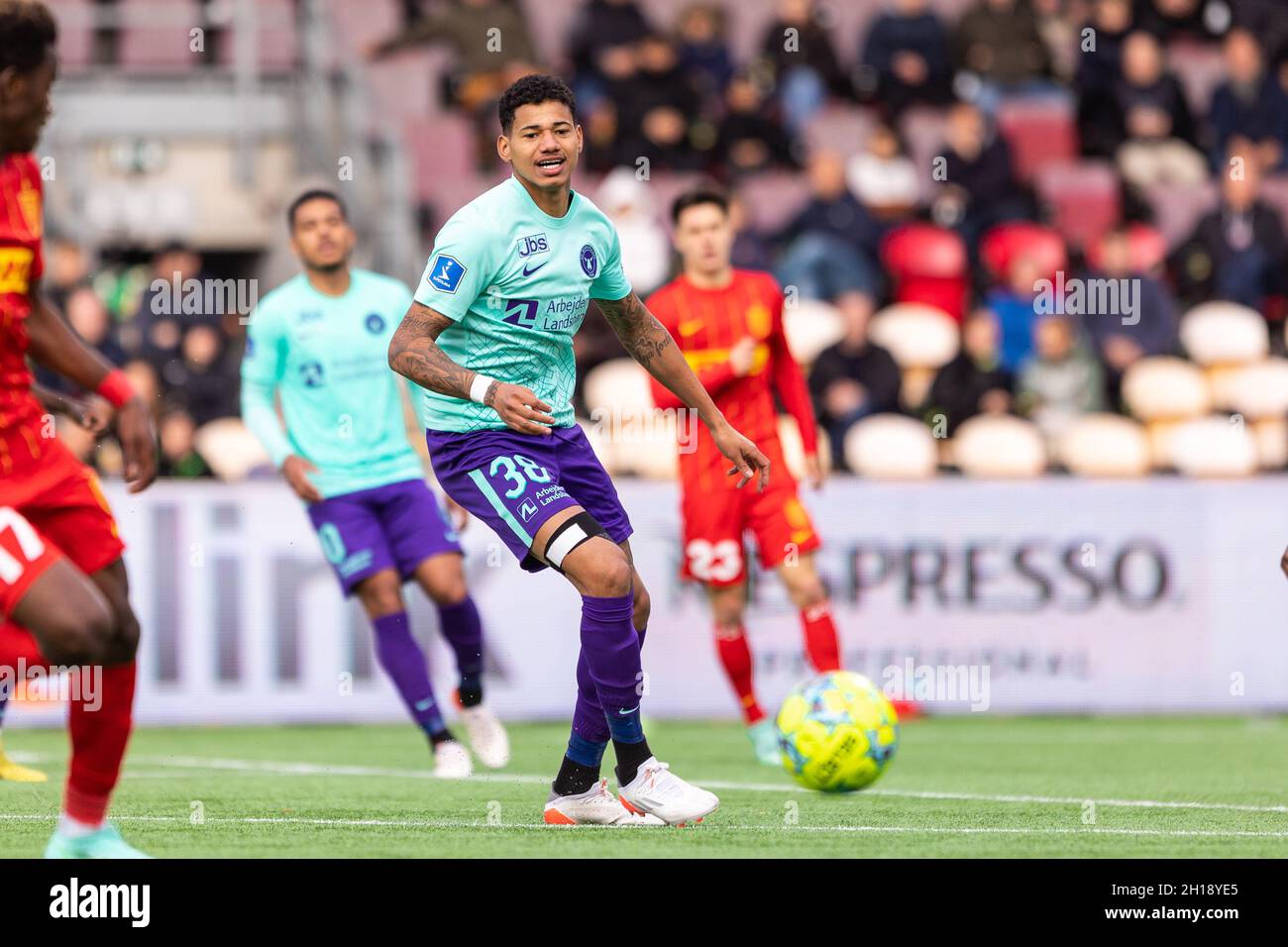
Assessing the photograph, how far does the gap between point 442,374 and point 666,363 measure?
1030 mm

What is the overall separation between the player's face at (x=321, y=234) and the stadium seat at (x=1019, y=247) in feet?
29.1

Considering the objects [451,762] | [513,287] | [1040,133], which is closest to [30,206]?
[513,287]

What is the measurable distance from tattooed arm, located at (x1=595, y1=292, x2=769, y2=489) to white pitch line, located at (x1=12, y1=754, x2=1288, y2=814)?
175 centimetres

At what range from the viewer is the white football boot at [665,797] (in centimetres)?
727

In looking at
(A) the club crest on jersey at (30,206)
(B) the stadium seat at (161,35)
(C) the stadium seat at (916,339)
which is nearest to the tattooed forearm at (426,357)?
(A) the club crest on jersey at (30,206)

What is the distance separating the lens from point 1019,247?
1800 centimetres

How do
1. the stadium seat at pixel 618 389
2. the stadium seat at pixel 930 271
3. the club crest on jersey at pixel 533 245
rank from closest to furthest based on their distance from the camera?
the club crest on jersey at pixel 533 245
the stadium seat at pixel 618 389
the stadium seat at pixel 930 271

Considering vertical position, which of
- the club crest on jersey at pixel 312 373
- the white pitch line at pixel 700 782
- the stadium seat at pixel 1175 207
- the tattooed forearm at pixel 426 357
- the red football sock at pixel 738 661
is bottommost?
the white pitch line at pixel 700 782

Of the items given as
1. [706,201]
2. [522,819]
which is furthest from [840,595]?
[522,819]

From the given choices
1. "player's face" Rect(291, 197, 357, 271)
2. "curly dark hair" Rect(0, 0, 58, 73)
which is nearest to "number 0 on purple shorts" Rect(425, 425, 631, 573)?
"curly dark hair" Rect(0, 0, 58, 73)

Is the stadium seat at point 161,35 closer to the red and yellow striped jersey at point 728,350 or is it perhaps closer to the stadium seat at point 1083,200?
the stadium seat at point 1083,200

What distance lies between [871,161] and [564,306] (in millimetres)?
11875

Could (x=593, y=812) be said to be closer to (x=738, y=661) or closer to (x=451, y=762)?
(x=451, y=762)

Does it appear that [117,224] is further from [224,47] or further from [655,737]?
[655,737]
